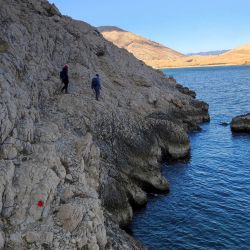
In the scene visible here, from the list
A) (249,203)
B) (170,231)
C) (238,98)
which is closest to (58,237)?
(170,231)

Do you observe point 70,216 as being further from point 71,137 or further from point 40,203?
point 71,137

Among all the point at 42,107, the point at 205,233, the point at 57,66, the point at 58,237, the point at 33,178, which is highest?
the point at 57,66

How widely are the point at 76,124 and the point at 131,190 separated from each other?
8.20m

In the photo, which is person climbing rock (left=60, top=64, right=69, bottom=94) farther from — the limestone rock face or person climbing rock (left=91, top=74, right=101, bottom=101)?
the limestone rock face

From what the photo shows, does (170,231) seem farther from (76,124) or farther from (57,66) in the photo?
(57,66)

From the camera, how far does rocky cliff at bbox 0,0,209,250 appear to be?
25.7m

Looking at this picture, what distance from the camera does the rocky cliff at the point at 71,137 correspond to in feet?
84.2

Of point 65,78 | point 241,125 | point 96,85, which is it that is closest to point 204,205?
point 96,85

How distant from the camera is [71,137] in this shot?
34688mm

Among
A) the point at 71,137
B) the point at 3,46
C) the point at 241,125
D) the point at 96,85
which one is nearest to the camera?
the point at 71,137

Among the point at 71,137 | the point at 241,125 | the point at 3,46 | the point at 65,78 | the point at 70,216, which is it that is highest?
the point at 3,46

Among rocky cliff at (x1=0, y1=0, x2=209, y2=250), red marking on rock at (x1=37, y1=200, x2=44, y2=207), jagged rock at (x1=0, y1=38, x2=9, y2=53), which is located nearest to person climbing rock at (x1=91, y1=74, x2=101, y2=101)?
rocky cliff at (x1=0, y1=0, x2=209, y2=250)

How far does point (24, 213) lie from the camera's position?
997 inches

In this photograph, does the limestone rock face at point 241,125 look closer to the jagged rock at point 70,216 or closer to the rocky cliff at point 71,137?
the rocky cliff at point 71,137
